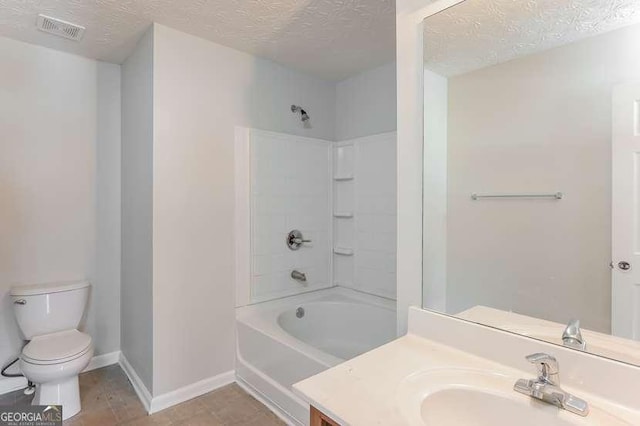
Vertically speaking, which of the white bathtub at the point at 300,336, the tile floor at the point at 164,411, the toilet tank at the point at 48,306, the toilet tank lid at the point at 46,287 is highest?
the toilet tank lid at the point at 46,287

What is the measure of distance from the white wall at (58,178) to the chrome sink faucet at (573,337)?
9.74ft

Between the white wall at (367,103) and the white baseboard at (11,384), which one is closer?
the white baseboard at (11,384)

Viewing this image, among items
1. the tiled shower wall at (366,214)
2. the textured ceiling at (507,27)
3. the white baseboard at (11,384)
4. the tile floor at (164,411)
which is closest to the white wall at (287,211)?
the tiled shower wall at (366,214)

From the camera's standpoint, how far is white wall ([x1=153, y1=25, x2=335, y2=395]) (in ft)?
7.14

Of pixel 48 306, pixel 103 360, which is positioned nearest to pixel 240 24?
pixel 48 306

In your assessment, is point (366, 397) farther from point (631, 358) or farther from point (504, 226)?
point (504, 226)

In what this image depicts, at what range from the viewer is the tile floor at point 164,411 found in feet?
6.71

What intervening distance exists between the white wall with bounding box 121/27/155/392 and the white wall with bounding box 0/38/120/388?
14 cm

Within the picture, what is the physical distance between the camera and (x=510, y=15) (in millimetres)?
1279

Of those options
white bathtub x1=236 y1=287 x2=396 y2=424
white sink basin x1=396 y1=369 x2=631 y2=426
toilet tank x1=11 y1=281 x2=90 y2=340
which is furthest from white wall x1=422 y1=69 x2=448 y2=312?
toilet tank x1=11 y1=281 x2=90 y2=340

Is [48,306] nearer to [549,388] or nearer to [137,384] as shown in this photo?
[137,384]

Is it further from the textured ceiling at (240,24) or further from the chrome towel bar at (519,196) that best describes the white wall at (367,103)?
the chrome towel bar at (519,196)

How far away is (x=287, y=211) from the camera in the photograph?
283cm

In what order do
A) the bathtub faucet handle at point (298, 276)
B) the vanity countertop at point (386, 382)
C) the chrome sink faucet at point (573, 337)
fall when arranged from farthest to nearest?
the bathtub faucet handle at point (298, 276) < the chrome sink faucet at point (573, 337) < the vanity countertop at point (386, 382)
